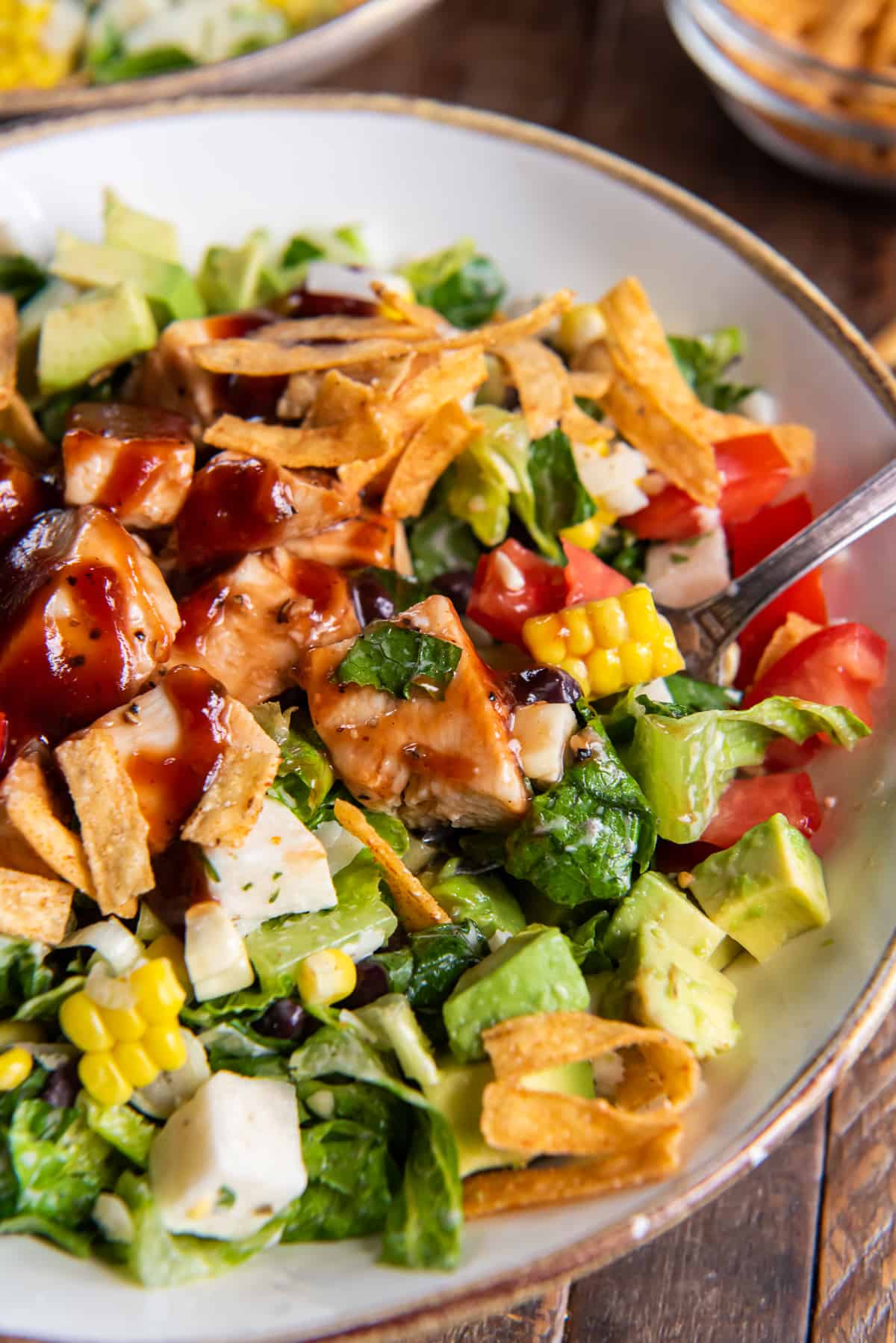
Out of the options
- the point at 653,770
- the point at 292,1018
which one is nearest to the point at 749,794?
the point at 653,770

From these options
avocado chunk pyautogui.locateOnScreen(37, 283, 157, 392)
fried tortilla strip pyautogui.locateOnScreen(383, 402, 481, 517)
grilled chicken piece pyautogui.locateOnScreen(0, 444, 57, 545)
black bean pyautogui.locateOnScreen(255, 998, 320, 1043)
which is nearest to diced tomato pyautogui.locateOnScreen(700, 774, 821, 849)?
black bean pyautogui.locateOnScreen(255, 998, 320, 1043)

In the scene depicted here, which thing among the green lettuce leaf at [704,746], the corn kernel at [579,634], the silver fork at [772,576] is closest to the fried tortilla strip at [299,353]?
the corn kernel at [579,634]

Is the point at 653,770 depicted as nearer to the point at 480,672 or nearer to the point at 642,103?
the point at 480,672

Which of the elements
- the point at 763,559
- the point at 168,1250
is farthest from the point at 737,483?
the point at 168,1250

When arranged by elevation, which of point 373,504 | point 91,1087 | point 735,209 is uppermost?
point 735,209

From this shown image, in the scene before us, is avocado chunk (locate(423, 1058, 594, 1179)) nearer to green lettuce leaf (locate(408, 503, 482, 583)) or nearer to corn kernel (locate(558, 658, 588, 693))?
corn kernel (locate(558, 658, 588, 693))

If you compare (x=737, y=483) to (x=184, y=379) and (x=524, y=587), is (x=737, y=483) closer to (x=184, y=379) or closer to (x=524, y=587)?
(x=524, y=587)

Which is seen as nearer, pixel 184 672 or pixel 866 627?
pixel 184 672
